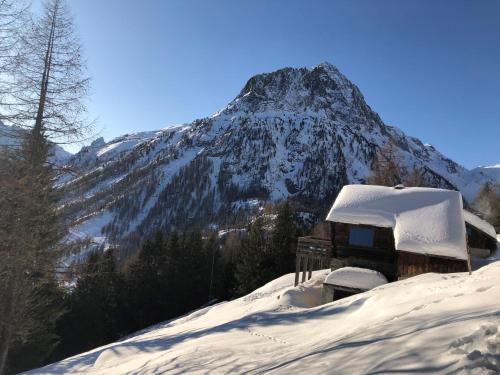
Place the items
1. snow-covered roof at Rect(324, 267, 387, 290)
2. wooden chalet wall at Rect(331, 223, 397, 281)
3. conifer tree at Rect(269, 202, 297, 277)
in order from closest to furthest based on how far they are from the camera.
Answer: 1. snow-covered roof at Rect(324, 267, 387, 290)
2. wooden chalet wall at Rect(331, 223, 397, 281)
3. conifer tree at Rect(269, 202, 297, 277)

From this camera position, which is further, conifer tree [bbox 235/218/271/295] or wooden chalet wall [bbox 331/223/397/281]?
conifer tree [bbox 235/218/271/295]

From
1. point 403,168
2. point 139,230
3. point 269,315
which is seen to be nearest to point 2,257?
point 269,315

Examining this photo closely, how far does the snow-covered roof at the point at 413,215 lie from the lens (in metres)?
17.6

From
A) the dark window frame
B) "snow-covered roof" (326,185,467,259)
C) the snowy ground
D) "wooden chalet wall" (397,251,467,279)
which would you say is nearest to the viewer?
the snowy ground

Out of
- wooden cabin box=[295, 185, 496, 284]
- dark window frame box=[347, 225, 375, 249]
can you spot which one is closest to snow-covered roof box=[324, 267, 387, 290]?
wooden cabin box=[295, 185, 496, 284]

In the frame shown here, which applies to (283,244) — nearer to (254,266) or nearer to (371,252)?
(254,266)

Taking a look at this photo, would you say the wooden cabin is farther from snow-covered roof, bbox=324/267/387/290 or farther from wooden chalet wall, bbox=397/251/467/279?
snow-covered roof, bbox=324/267/387/290

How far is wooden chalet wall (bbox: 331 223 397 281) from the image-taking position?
2025cm

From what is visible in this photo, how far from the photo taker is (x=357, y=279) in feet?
60.0

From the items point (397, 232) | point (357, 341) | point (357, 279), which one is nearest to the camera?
point (357, 341)

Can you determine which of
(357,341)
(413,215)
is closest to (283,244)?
(413,215)

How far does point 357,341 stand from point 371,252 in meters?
15.4

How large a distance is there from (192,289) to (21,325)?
112 feet

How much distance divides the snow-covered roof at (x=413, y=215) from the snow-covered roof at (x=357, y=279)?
1.81 m
